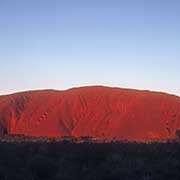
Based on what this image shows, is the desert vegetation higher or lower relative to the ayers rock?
higher

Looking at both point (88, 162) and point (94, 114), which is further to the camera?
point (94, 114)

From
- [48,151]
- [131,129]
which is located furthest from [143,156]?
[131,129]

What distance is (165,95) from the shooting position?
53.2m

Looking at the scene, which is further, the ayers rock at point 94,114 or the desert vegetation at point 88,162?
the ayers rock at point 94,114

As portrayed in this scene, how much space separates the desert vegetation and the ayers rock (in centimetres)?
A: 1725

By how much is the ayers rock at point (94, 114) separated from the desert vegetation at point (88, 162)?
17.3 m

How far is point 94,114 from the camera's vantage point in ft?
159

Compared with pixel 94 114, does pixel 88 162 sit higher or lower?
higher

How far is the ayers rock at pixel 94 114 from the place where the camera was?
44844 mm

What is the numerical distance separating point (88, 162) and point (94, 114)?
27388 millimetres

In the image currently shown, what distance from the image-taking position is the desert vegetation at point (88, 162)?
18.0m

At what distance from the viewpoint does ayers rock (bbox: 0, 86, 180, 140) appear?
44.8 m

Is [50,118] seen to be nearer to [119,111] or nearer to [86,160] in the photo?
[119,111]

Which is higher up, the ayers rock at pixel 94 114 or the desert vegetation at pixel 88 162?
the desert vegetation at pixel 88 162
